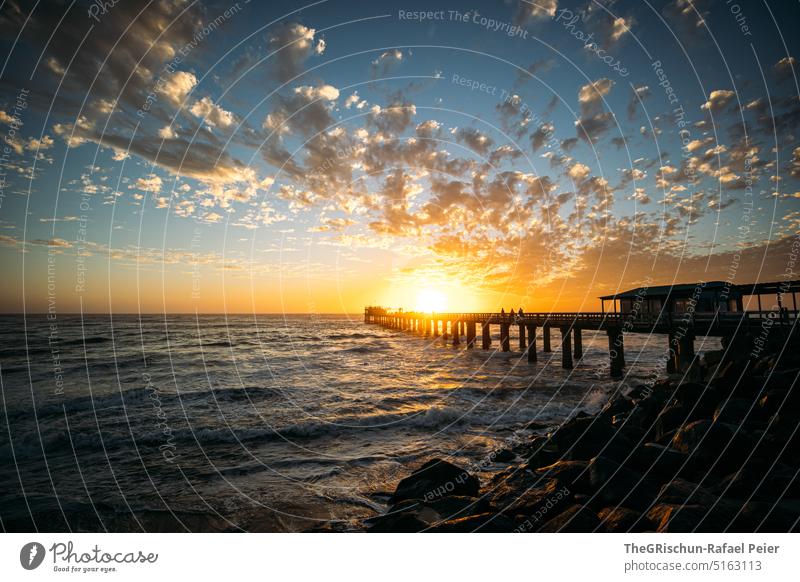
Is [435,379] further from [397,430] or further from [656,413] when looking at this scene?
[656,413]

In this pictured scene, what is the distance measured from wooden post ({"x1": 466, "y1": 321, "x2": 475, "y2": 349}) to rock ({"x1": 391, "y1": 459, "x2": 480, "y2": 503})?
44.6 m

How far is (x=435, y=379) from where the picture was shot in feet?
93.5

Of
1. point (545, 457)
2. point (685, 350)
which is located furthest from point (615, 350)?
point (545, 457)

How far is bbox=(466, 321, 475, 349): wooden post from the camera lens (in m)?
52.8

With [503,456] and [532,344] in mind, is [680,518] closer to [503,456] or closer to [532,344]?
[503,456]

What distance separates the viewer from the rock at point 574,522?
535 cm

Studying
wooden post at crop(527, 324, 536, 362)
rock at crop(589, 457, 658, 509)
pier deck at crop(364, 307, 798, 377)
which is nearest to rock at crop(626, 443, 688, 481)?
rock at crop(589, 457, 658, 509)

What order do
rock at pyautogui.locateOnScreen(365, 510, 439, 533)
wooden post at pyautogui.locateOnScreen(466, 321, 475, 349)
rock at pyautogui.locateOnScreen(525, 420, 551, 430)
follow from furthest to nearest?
wooden post at pyautogui.locateOnScreen(466, 321, 475, 349) < rock at pyautogui.locateOnScreen(525, 420, 551, 430) < rock at pyautogui.locateOnScreen(365, 510, 439, 533)

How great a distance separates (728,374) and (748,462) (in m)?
7.00

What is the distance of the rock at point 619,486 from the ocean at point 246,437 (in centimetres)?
412

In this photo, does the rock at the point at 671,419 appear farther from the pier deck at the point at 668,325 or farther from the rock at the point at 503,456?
the pier deck at the point at 668,325

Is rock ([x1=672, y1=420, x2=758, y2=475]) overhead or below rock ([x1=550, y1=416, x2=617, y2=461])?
overhead

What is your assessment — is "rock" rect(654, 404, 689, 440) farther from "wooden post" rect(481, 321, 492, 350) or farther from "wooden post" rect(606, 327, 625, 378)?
"wooden post" rect(481, 321, 492, 350)
